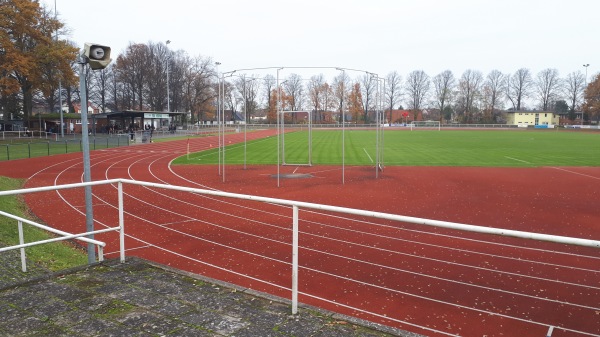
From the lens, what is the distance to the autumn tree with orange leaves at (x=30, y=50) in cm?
3897

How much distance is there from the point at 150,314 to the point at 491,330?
4392 millimetres

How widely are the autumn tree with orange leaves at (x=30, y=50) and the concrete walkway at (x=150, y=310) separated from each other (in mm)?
42182

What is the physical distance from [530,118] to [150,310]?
11744 cm

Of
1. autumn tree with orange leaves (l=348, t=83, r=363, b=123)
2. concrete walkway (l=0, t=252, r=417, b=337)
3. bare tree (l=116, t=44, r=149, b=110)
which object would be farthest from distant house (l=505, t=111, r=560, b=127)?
concrete walkway (l=0, t=252, r=417, b=337)

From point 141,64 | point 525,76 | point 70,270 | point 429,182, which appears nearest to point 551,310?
point 70,270

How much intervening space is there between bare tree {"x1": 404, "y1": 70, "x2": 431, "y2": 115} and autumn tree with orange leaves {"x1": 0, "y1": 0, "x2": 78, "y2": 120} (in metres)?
91.3

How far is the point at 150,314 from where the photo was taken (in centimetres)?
390

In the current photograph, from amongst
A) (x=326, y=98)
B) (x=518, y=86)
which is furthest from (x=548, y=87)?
(x=326, y=98)

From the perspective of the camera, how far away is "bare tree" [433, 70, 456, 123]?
111 m

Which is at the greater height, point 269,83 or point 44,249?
point 269,83

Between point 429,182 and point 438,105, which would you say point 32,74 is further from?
point 438,105

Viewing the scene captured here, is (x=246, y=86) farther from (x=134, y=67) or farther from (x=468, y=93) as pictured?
(x=468, y=93)

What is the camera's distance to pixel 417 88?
117 metres

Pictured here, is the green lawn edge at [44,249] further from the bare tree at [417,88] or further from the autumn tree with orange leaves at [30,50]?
the bare tree at [417,88]
